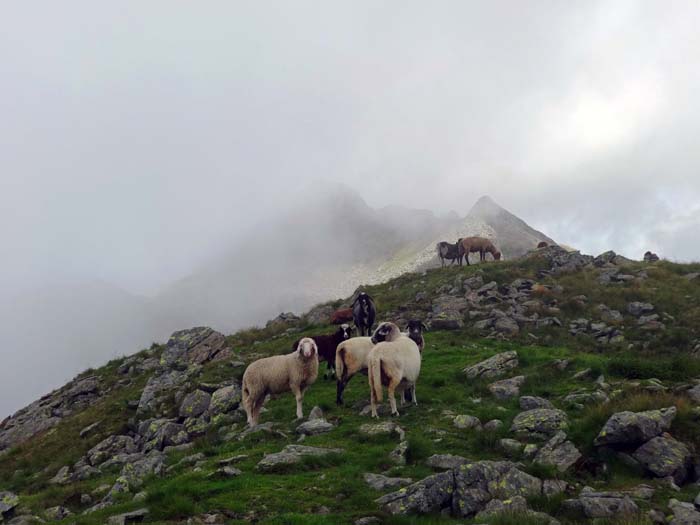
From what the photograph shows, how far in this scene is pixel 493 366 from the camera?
56.8 feet

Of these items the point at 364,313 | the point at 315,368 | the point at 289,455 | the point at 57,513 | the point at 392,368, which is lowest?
the point at 57,513

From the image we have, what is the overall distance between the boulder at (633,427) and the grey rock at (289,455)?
5818mm

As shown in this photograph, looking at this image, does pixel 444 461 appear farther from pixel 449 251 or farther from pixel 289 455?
pixel 449 251

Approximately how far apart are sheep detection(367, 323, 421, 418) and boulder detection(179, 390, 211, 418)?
7.72 meters

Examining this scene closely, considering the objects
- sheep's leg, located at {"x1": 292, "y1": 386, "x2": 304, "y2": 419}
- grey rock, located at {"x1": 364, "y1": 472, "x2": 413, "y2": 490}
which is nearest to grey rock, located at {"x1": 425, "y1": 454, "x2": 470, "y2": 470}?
grey rock, located at {"x1": 364, "y1": 472, "x2": 413, "y2": 490}

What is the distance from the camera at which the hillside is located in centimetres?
870

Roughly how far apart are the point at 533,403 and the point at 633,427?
13.1 feet

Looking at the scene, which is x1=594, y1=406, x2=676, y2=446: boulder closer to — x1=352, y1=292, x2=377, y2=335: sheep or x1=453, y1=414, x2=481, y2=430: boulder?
x1=453, y1=414, x2=481, y2=430: boulder

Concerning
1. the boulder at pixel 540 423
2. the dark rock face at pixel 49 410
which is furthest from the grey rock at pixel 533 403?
the dark rock face at pixel 49 410

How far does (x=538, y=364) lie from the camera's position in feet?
56.7

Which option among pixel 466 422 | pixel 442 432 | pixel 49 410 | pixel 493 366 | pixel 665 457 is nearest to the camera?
pixel 665 457

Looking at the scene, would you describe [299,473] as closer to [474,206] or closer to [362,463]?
[362,463]

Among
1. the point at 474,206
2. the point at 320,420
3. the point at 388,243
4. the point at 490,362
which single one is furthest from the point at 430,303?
the point at 388,243

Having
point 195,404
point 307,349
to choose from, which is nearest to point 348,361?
point 307,349
